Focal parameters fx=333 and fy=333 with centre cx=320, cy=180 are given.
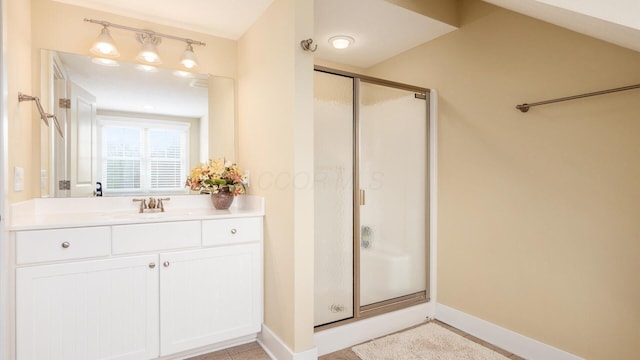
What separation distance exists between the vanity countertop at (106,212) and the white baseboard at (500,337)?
67.3 inches

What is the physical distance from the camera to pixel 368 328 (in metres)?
2.39

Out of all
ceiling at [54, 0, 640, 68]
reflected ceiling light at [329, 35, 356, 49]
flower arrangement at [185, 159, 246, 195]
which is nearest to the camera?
ceiling at [54, 0, 640, 68]

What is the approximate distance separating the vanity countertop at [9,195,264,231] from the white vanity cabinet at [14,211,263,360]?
0.12 feet

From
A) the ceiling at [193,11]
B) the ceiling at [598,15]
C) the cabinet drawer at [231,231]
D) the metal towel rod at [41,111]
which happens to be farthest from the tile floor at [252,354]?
the ceiling at [193,11]

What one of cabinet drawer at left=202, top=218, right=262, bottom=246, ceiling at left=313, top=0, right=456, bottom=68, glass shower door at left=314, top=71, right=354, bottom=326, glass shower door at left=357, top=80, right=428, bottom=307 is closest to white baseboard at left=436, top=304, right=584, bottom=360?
glass shower door at left=357, top=80, right=428, bottom=307

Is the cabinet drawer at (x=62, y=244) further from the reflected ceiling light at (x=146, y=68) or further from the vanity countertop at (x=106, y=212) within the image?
the reflected ceiling light at (x=146, y=68)

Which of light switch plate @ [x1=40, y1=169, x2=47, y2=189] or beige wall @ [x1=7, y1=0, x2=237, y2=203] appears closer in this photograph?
beige wall @ [x1=7, y1=0, x2=237, y2=203]

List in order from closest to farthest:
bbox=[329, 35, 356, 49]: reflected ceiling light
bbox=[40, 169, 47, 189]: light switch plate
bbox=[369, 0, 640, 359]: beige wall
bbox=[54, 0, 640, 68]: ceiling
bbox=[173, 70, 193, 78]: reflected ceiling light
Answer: bbox=[54, 0, 640, 68]: ceiling → bbox=[369, 0, 640, 359]: beige wall → bbox=[40, 169, 47, 189]: light switch plate → bbox=[173, 70, 193, 78]: reflected ceiling light → bbox=[329, 35, 356, 49]: reflected ceiling light

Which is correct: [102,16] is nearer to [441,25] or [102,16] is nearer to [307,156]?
[307,156]

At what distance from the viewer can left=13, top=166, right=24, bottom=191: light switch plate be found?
5.71 ft

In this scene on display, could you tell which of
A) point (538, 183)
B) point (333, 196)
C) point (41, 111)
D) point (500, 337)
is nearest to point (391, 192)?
point (333, 196)

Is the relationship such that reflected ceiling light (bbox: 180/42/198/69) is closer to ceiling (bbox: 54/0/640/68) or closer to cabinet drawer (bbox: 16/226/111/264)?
ceiling (bbox: 54/0/640/68)

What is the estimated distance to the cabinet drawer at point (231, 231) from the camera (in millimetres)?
2121

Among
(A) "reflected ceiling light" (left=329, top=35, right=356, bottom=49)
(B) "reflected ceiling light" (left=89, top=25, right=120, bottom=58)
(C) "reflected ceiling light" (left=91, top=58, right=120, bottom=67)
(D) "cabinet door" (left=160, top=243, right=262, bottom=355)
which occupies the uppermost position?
(A) "reflected ceiling light" (left=329, top=35, right=356, bottom=49)
